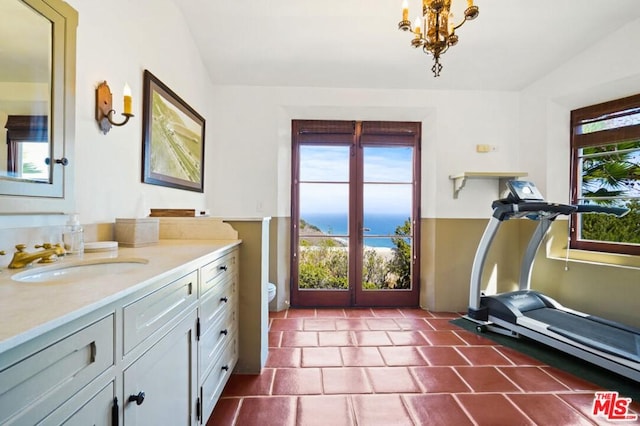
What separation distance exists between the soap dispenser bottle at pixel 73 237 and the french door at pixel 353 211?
247 cm

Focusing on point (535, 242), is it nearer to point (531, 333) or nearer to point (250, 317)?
point (531, 333)

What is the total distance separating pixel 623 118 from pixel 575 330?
6.77 ft

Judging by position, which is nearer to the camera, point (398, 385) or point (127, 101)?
point (127, 101)

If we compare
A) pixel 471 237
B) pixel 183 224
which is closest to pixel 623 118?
pixel 471 237

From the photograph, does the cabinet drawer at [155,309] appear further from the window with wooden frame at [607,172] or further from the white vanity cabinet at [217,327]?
the window with wooden frame at [607,172]

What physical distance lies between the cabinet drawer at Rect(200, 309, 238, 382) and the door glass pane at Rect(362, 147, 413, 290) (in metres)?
2.11

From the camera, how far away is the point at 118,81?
1.78 meters

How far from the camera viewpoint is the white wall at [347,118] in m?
3.56

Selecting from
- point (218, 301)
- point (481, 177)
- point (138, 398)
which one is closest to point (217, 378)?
point (218, 301)

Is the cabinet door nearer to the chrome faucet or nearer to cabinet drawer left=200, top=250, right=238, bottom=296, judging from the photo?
cabinet drawer left=200, top=250, right=238, bottom=296

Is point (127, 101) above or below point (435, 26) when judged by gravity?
below

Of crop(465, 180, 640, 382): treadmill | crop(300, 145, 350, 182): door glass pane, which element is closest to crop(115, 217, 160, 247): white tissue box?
crop(300, 145, 350, 182): door glass pane

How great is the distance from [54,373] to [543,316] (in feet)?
10.8

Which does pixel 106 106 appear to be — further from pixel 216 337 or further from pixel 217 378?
pixel 217 378
